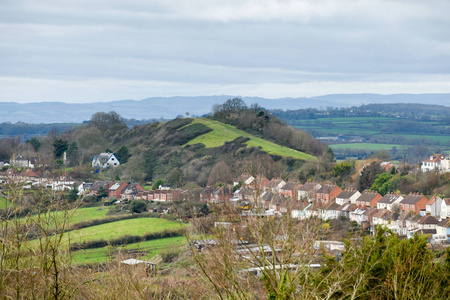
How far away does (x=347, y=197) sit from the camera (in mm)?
33719

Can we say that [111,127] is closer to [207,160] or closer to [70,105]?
[207,160]

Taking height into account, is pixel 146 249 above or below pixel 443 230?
below

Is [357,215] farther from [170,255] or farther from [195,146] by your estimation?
[195,146]

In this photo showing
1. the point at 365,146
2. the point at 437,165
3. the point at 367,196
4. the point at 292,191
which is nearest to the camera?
the point at 292,191

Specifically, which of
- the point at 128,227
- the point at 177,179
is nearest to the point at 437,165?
the point at 177,179

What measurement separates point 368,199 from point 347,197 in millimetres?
1573

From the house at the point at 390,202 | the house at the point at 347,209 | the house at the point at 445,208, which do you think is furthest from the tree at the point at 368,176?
the house at the point at 445,208

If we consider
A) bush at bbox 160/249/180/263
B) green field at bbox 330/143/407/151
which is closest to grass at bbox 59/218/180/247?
bush at bbox 160/249/180/263

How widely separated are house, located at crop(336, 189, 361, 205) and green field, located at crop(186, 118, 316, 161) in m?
13.3

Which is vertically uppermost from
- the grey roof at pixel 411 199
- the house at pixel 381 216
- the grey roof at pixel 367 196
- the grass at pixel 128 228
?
the grey roof at pixel 411 199

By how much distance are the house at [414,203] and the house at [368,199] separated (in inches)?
77.2

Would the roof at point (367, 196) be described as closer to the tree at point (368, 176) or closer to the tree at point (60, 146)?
the tree at point (368, 176)

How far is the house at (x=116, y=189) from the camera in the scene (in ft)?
134

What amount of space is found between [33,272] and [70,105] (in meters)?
195
